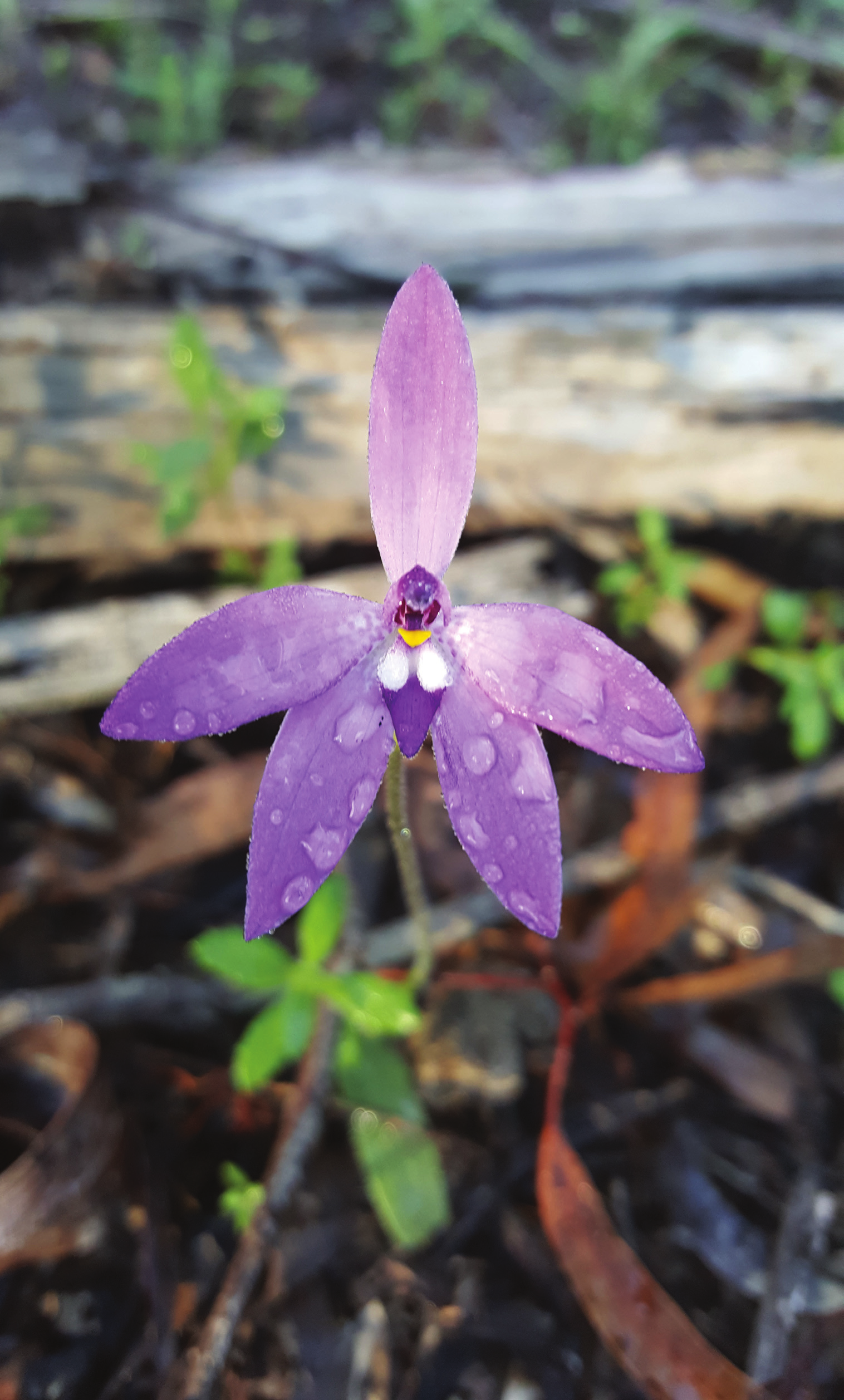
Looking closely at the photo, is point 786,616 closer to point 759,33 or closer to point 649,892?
point 649,892

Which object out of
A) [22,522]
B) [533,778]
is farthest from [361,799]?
[22,522]

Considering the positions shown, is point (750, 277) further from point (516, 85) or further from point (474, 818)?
point (474, 818)

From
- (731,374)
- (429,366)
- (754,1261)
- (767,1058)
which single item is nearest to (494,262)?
(731,374)

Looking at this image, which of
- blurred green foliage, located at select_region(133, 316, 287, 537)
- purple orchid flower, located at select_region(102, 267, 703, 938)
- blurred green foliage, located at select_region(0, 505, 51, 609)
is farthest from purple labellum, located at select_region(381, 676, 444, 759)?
blurred green foliage, located at select_region(0, 505, 51, 609)

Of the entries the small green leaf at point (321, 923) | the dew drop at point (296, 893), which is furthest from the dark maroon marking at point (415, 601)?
the small green leaf at point (321, 923)

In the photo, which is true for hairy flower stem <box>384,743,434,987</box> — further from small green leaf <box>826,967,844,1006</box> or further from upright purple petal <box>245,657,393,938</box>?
small green leaf <box>826,967,844,1006</box>

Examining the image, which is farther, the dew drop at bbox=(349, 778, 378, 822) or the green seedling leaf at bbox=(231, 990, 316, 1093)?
the green seedling leaf at bbox=(231, 990, 316, 1093)

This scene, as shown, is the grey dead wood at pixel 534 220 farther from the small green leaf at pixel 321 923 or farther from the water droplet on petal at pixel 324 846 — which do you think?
the water droplet on petal at pixel 324 846
